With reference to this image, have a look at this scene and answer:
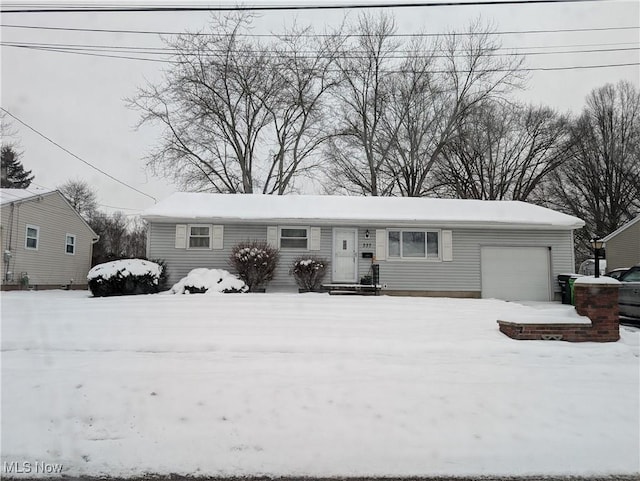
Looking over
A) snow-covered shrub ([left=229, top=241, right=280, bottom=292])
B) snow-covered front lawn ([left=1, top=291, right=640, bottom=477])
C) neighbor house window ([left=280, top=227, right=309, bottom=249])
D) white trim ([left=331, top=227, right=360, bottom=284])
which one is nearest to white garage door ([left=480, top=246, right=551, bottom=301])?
white trim ([left=331, top=227, right=360, bottom=284])

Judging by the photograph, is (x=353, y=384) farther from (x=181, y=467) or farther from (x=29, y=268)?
(x=29, y=268)

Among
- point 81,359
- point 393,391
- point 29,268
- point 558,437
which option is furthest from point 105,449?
point 29,268

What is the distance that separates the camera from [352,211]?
15.9 meters

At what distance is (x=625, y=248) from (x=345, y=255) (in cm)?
1718

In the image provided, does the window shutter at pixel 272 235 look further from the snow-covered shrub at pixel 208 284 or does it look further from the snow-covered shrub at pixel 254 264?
the snow-covered shrub at pixel 208 284

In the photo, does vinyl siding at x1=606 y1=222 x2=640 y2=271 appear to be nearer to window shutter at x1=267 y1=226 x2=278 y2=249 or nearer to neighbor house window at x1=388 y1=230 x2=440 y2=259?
neighbor house window at x1=388 y1=230 x2=440 y2=259

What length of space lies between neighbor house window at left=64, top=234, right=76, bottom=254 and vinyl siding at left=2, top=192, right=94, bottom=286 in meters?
0.21

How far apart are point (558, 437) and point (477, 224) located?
11856 millimetres

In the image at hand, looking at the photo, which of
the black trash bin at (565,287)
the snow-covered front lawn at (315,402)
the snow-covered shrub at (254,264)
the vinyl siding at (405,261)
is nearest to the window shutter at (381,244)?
the vinyl siding at (405,261)

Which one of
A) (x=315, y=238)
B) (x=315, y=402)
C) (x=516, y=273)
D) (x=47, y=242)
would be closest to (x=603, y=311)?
(x=315, y=402)

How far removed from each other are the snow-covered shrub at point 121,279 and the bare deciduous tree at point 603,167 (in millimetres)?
29055

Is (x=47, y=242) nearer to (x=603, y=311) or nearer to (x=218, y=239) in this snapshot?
(x=218, y=239)

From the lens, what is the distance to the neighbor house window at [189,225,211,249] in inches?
591

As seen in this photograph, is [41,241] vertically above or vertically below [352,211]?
below
